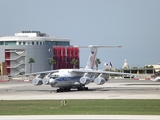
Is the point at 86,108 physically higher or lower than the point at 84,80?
lower

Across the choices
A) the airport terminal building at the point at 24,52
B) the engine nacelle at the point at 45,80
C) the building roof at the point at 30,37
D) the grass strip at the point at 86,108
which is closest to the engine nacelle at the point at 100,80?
the engine nacelle at the point at 45,80

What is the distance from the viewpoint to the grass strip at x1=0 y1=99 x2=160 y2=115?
127 ft

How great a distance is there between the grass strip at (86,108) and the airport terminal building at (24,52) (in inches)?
4511

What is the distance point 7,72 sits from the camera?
163250mm

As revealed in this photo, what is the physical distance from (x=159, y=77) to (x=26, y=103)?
4852 cm

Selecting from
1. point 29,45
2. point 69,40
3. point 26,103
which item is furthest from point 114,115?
point 69,40

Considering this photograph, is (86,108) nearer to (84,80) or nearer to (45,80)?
(45,80)

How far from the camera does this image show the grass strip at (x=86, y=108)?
38.6 meters

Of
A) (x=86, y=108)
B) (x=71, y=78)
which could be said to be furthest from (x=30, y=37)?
(x=86, y=108)

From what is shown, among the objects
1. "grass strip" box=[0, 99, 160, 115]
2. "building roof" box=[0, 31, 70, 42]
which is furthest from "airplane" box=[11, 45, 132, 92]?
"building roof" box=[0, 31, 70, 42]

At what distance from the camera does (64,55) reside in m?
172

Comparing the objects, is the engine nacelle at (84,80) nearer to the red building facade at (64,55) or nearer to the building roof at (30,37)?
the building roof at (30,37)

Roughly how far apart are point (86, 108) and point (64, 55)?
12957 cm

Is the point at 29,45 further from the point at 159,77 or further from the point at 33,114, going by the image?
the point at 33,114
